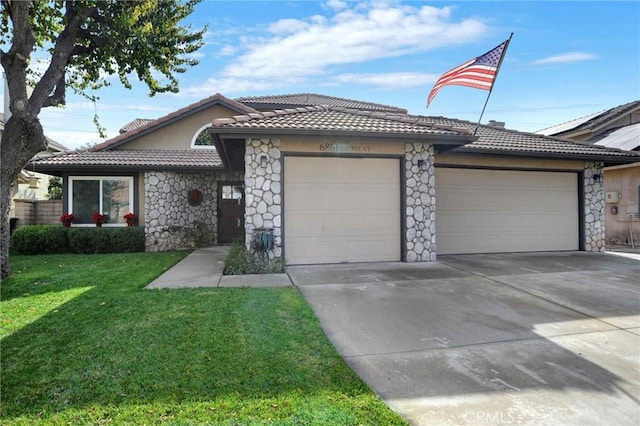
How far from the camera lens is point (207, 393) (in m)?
2.80

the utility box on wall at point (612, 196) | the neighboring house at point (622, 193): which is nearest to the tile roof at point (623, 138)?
the neighboring house at point (622, 193)

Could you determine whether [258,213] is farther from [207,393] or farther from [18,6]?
[18,6]

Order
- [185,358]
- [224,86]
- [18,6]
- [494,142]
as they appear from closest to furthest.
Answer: [185,358], [18,6], [494,142], [224,86]

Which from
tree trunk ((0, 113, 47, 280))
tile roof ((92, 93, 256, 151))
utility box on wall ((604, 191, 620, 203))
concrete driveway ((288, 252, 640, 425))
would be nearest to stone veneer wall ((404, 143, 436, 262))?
concrete driveway ((288, 252, 640, 425))

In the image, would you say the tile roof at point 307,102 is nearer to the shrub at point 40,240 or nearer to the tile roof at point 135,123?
the tile roof at point 135,123

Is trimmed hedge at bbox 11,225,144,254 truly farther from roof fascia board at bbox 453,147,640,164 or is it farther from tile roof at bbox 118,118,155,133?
roof fascia board at bbox 453,147,640,164

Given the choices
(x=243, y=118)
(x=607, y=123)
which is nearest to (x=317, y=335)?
(x=243, y=118)

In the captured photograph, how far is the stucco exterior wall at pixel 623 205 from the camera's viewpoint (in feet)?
45.2

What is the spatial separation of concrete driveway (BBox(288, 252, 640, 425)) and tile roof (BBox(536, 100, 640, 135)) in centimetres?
1554

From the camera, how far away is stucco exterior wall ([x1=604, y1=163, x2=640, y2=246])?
13.8 metres

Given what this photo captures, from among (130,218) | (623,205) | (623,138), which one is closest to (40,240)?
(130,218)

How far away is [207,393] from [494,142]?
1089cm

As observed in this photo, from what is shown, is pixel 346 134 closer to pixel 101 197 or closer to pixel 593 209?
pixel 593 209

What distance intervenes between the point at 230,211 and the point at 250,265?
6.76m
